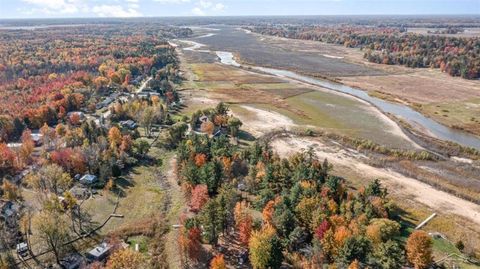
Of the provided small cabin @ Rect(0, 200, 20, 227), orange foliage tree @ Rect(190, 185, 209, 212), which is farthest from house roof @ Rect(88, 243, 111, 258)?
small cabin @ Rect(0, 200, 20, 227)

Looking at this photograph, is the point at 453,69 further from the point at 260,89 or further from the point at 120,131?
the point at 120,131

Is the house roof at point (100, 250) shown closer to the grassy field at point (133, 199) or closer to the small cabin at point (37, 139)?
the grassy field at point (133, 199)

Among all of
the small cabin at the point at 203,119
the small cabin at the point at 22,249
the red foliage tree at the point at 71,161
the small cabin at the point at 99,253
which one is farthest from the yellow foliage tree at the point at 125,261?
the small cabin at the point at 203,119

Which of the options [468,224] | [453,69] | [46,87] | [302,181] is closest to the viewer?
[468,224]

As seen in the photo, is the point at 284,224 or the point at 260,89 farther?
the point at 260,89

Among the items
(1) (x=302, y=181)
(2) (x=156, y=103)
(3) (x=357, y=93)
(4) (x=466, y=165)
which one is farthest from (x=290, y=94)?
(1) (x=302, y=181)
